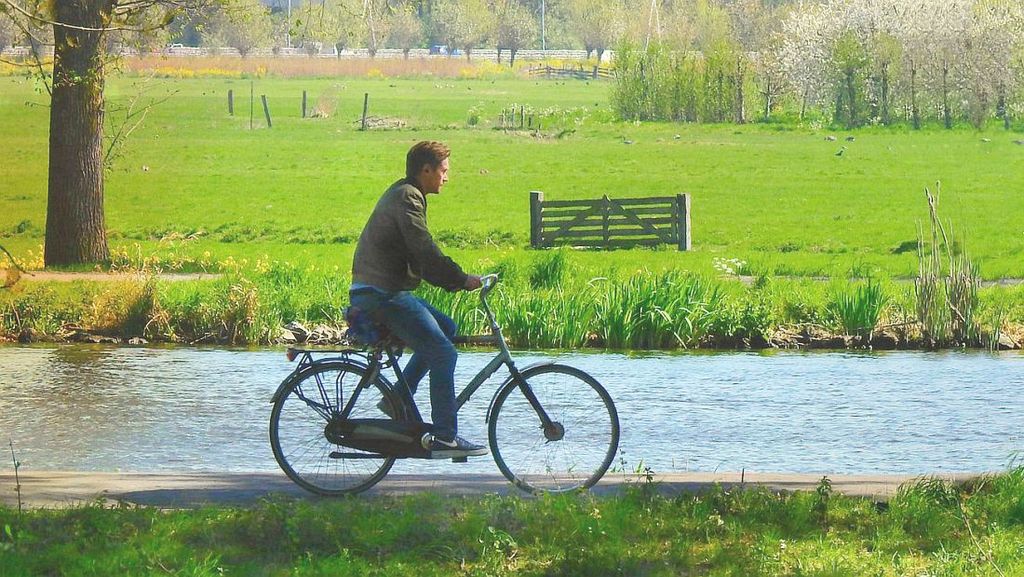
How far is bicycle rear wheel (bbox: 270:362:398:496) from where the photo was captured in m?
8.16

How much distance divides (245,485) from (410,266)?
140cm

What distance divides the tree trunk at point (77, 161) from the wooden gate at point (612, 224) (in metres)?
10.2

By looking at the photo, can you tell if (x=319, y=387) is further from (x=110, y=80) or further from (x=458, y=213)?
(x=110, y=80)

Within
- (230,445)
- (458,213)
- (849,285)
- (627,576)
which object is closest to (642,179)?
(458,213)

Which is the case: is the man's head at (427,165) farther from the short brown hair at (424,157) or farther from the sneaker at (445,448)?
the sneaker at (445,448)

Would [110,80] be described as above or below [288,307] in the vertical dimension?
above

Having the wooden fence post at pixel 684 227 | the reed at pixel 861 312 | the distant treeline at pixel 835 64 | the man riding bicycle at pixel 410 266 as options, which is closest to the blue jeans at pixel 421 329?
the man riding bicycle at pixel 410 266

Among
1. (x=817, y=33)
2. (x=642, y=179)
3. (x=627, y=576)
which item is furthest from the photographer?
(x=817, y=33)

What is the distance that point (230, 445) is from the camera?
10.8 m

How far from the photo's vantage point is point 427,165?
7.92 metres

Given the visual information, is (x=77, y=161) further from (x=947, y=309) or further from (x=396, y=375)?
(x=396, y=375)

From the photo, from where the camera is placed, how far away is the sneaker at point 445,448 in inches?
319

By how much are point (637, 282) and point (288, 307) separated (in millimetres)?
4123

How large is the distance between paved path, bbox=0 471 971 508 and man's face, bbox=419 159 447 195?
Answer: 149 cm
